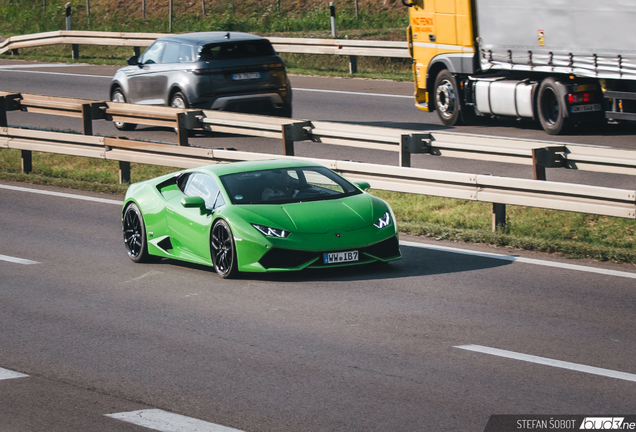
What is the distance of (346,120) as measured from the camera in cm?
2194

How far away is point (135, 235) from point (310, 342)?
4.33 m

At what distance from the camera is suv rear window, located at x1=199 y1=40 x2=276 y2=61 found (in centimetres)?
1992

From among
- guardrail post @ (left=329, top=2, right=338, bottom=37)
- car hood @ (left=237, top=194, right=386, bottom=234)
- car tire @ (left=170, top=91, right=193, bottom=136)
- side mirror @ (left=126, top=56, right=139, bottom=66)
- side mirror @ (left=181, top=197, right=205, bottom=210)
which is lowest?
car hood @ (left=237, top=194, right=386, bottom=234)

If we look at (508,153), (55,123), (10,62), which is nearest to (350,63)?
(55,123)

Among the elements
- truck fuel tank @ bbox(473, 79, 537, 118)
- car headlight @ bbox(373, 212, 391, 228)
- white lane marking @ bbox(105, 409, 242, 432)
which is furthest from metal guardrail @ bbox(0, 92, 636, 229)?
white lane marking @ bbox(105, 409, 242, 432)

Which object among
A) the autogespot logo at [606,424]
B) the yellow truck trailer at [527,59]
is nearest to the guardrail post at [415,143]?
the yellow truck trailer at [527,59]

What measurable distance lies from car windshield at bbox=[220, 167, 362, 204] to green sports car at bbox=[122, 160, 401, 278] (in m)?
0.01

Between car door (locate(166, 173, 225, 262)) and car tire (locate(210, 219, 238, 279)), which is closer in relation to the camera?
car tire (locate(210, 219, 238, 279))

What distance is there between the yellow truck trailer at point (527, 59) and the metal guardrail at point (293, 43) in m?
6.44

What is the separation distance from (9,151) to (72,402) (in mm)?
15395

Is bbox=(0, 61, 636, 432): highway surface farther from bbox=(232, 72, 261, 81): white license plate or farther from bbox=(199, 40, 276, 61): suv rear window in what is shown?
bbox=(199, 40, 276, 61): suv rear window

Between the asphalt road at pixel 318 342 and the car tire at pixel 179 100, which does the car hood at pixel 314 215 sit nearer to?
the asphalt road at pixel 318 342

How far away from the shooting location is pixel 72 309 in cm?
952

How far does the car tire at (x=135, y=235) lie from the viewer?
11672mm
